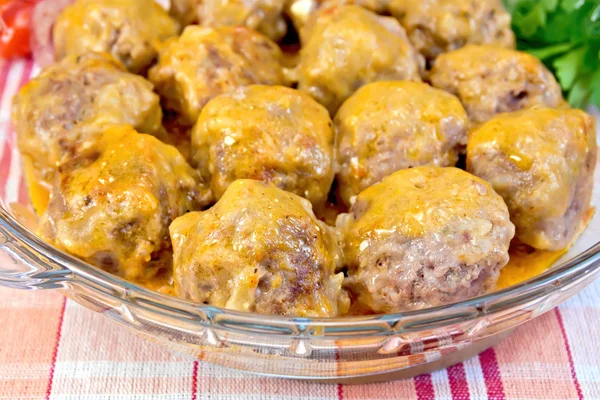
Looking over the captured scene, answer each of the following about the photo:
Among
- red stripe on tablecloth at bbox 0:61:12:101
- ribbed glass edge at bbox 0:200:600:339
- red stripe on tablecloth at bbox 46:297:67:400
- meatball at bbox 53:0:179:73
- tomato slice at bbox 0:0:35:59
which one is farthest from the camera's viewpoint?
tomato slice at bbox 0:0:35:59

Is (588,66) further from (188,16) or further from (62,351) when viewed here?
(62,351)

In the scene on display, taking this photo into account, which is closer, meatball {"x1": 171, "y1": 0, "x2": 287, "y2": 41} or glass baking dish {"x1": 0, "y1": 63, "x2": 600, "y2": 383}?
glass baking dish {"x1": 0, "y1": 63, "x2": 600, "y2": 383}

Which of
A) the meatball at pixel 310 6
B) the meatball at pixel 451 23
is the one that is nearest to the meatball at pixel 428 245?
the meatball at pixel 451 23

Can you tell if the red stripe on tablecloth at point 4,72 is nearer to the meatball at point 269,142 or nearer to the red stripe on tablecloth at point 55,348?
the red stripe on tablecloth at point 55,348

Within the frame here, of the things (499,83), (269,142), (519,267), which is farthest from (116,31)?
(519,267)

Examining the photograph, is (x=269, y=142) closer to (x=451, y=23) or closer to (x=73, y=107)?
(x=73, y=107)

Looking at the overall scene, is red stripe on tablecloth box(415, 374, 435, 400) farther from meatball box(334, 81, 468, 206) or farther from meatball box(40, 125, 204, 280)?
meatball box(40, 125, 204, 280)

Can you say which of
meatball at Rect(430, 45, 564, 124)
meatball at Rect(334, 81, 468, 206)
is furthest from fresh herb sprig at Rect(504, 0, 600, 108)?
meatball at Rect(334, 81, 468, 206)
